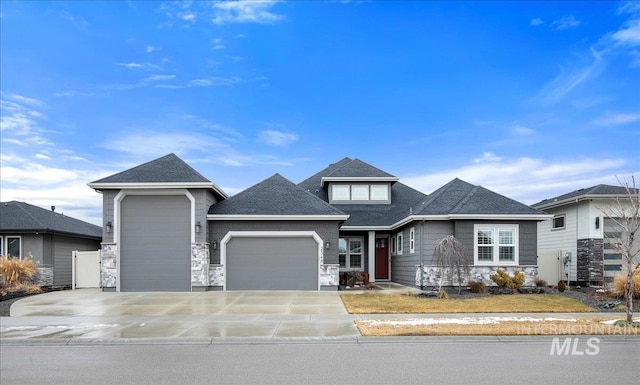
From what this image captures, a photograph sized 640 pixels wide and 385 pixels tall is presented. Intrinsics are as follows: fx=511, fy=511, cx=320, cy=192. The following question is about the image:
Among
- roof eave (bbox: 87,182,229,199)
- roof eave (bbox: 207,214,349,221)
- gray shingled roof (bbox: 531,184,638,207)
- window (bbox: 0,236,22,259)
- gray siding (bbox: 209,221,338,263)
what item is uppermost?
roof eave (bbox: 87,182,229,199)

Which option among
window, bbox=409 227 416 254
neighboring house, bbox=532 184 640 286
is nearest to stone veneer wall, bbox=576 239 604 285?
neighboring house, bbox=532 184 640 286

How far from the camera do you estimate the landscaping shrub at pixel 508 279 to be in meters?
19.3

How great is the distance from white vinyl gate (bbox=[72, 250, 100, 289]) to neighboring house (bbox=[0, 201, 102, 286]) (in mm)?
1686

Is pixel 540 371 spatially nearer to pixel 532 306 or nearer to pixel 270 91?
pixel 532 306

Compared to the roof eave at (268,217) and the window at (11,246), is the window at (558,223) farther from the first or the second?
the window at (11,246)

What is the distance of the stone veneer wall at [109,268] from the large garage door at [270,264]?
14.6 feet

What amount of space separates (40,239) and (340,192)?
49.6 ft

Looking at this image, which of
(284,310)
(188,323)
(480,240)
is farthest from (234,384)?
(480,240)

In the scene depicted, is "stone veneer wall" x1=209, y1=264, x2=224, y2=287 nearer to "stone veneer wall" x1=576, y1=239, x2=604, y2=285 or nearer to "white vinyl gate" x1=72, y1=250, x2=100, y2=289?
"white vinyl gate" x1=72, y1=250, x2=100, y2=289

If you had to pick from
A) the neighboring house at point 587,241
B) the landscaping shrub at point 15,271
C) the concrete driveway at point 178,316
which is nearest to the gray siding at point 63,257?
the landscaping shrub at point 15,271

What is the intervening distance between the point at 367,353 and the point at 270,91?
52.9ft

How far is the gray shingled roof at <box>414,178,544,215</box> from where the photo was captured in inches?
809

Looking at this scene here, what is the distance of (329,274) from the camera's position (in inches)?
825

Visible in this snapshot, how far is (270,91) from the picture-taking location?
23.0 m
